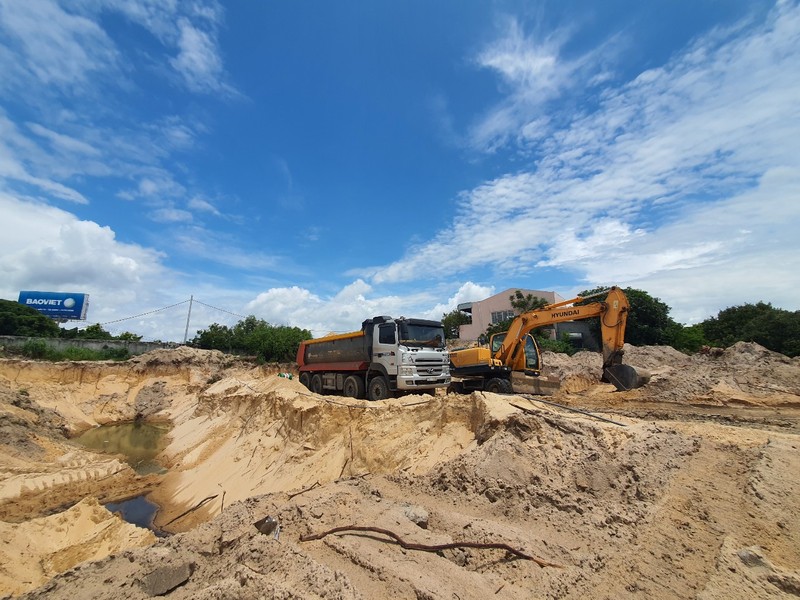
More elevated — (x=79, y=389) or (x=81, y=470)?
(x=79, y=389)

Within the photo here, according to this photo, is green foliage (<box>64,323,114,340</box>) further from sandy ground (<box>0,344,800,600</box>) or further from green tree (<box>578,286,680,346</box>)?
green tree (<box>578,286,680,346</box>)

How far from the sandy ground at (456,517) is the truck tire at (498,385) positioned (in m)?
5.58

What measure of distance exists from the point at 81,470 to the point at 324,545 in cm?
1155

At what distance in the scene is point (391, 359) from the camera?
36.3 ft

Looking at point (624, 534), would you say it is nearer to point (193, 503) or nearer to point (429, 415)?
point (429, 415)

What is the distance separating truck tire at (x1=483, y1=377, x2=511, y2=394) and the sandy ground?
558 cm

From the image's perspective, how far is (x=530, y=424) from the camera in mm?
5871

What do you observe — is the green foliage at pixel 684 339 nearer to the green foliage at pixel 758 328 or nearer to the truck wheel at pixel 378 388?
the green foliage at pixel 758 328

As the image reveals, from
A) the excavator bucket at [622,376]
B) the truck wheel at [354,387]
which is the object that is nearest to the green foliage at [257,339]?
the truck wheel at [354,387]

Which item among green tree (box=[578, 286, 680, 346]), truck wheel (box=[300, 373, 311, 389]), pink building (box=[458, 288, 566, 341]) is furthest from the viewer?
pink building (box=[458, 288, 566, 341])

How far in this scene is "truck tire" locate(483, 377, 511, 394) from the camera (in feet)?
43.9

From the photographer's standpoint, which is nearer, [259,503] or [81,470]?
[259,503]

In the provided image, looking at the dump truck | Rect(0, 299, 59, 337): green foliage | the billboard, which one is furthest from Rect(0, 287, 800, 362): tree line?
the dump truck

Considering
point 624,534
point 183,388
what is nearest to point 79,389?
point 183,388
